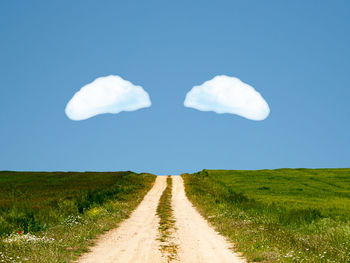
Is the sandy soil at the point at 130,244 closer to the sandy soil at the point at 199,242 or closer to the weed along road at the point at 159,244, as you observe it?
the weed along road at the point at 159,244

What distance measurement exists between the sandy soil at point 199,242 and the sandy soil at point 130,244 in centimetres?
104

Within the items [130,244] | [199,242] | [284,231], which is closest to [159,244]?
[130,244]

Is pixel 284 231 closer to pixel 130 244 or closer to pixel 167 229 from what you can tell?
pixel 167 229

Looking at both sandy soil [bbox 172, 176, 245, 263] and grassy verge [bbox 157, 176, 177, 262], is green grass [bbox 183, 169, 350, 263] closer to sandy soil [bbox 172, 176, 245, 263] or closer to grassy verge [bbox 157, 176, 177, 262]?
sandy soil [bbox 172, 176, 245, 263]

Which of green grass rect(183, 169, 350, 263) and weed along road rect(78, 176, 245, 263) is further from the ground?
green grass rect(183, 169, 350, 263)

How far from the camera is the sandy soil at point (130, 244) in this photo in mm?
11016

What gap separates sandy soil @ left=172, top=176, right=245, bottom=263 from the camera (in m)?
11.4

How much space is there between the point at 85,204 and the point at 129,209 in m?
3.20

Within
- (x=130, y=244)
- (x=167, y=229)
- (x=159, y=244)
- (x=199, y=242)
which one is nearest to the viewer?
(x=159, y=244)

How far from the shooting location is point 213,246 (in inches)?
520

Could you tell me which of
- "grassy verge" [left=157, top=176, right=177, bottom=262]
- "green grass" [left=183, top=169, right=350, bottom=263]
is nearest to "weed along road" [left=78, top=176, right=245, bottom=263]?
"grassy verge" [left=157, top=176, right=177, bottom=262]

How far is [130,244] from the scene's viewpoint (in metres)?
13.3

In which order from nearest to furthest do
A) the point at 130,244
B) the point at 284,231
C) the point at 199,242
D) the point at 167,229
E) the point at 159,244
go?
the point at 159,244 < the point at 130,244 < the point at 199,242 < the point at 284,231 < the point at 167,229

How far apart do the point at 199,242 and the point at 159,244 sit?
1.82 m
